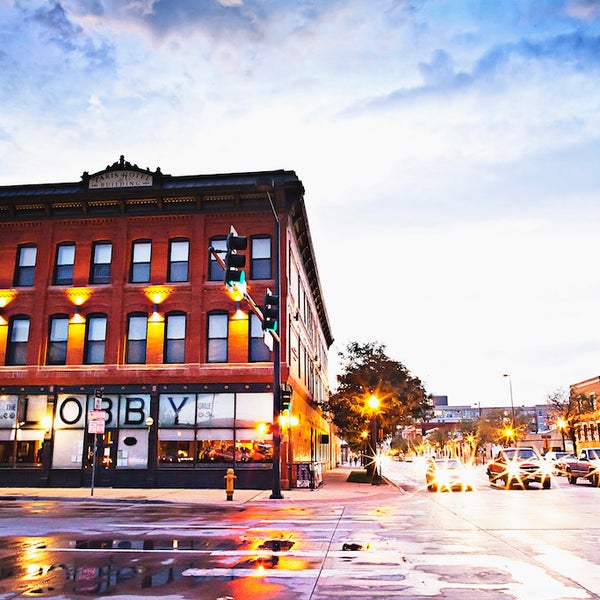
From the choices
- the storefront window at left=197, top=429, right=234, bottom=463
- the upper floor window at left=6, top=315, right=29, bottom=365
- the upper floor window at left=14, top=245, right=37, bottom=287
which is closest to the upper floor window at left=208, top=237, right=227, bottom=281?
the storefront window at left=197, top=429, right=234, bottom=463

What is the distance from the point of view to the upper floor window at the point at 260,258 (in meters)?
29.4

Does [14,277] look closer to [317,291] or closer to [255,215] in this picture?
[255,215]

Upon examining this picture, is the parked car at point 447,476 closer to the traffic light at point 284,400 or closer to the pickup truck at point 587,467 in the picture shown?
the pickup truck at point 587,467

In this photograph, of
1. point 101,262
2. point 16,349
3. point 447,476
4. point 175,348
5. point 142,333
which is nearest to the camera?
point 175,348

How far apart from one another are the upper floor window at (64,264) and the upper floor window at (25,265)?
4.33 ft

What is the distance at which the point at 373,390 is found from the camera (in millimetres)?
35562

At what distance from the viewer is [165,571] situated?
8.44 meters

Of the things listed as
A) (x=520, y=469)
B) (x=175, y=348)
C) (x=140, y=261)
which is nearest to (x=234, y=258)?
(x=175, y=348)

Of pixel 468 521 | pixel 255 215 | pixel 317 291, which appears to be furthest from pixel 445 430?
pixel 468 521

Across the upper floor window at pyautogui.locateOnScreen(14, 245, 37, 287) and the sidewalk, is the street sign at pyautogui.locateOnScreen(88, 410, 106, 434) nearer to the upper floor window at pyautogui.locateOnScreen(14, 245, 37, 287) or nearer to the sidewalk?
the sidewalk

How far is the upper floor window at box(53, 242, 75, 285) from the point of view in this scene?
30.9 metres

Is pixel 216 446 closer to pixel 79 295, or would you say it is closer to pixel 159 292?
pixel 159 292

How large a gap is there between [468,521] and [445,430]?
486ft

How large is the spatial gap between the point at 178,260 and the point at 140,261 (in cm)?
195
